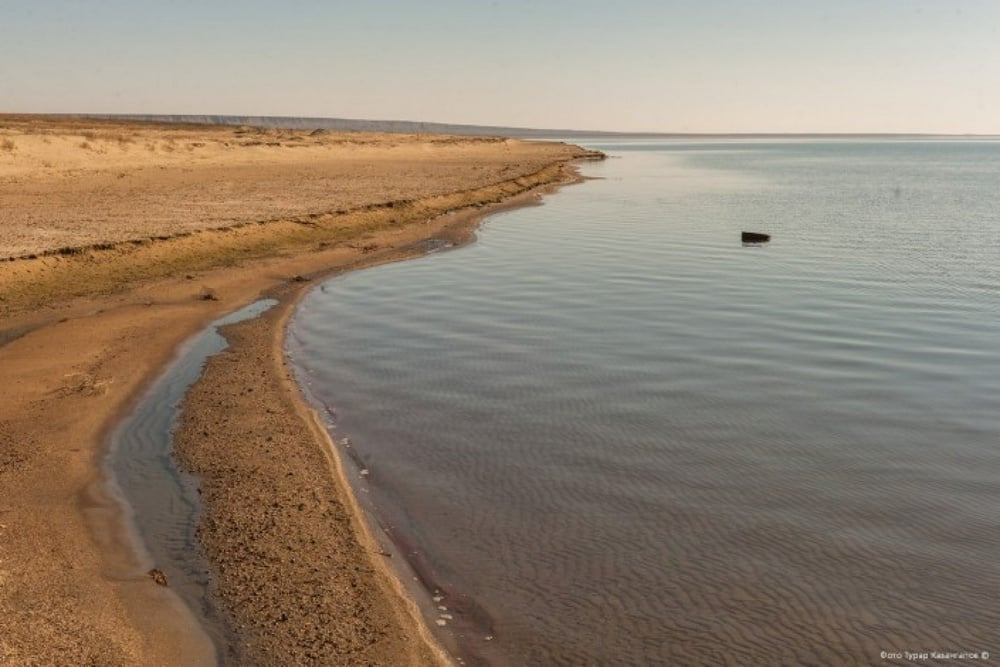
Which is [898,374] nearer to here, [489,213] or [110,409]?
[110,409]

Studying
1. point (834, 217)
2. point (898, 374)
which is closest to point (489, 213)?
point (834, 217)

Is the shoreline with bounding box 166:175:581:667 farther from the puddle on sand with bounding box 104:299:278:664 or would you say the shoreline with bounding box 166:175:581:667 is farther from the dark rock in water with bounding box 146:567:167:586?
the dark rock in water with bounding box 146:567:167:586

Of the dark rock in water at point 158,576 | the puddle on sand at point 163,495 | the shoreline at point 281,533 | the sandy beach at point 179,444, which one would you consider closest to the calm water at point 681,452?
the shoreline at point 281,533

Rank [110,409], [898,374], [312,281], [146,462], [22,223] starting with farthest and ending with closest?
[22,223], [312,281], [898,374], [110,409], [146,462]

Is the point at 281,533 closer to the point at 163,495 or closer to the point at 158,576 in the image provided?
the point at 158,576

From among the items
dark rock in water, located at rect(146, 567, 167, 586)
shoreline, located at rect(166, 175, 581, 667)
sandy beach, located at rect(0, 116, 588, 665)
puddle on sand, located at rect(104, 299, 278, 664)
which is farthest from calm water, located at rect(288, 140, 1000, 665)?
dark rock in water, located at rect(146, 567, 167, 586)

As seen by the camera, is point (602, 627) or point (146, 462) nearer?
point (602, 627)

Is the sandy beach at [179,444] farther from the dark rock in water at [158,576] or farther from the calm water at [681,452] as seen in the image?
the calm water at [681,452]
